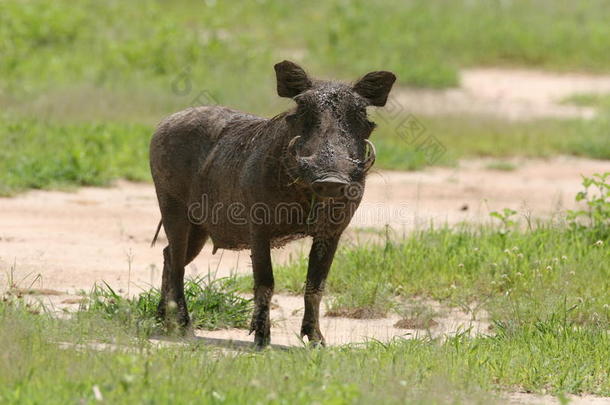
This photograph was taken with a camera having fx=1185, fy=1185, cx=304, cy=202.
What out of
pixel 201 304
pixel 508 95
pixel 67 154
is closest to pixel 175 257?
pixel 201 304

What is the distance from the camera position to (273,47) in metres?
21.0

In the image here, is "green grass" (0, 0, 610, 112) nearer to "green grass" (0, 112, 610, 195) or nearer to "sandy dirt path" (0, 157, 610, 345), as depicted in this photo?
"green grass" (0, 112, 610, 195)

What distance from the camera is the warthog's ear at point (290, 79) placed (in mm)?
6746

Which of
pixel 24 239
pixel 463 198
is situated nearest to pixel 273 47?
pixel 463 198

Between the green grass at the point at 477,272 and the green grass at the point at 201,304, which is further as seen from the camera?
the green grass at the point at 477,272

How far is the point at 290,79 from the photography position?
22.3 ft

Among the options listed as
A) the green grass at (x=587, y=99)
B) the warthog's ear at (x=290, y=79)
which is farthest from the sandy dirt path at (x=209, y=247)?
the green grass at (x=587, y=99)

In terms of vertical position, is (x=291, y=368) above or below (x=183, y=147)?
below

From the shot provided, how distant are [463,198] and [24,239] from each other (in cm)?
487

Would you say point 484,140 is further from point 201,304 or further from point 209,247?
point 201,304

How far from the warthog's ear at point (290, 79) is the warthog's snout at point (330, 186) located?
2.69ft

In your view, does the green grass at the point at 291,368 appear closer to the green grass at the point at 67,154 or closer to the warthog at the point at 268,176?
the warthog at the point at 268,176

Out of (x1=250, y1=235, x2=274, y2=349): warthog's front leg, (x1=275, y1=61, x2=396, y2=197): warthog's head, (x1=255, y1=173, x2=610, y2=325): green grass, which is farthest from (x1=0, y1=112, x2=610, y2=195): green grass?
(x1=275, y1=61, x2=396, y2=197): warthog's head

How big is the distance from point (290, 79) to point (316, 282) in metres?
1.20
